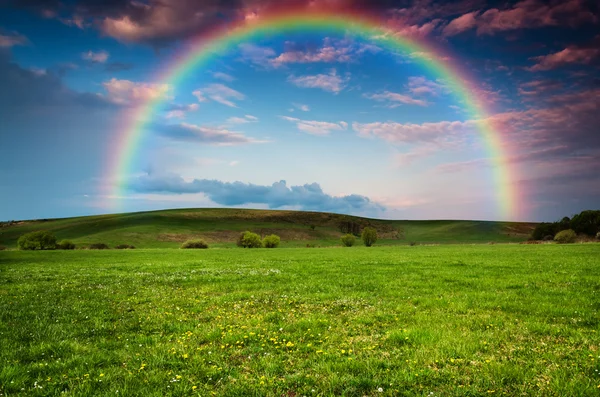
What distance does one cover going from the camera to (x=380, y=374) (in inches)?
295

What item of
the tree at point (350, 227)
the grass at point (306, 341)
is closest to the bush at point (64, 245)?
the grass at point (306, 341)

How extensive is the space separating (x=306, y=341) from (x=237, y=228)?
142588 mm

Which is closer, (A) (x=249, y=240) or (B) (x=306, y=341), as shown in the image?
(B) (x=306, y=341)

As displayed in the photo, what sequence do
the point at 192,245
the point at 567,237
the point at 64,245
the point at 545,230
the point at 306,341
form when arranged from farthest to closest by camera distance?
the point at 545,230 → the point at 192,245 → the point at 567,237 → the point at 64,245 → the point at 306,341

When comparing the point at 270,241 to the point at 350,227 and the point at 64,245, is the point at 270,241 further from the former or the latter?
the point at 350,227

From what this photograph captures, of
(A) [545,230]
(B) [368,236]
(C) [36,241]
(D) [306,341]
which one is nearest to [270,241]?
(B) [368,236]

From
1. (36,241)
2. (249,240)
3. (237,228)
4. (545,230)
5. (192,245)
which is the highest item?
(545,230)

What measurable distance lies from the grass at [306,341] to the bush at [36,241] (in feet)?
217

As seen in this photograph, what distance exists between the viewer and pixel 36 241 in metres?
70.9

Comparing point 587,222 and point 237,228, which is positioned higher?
point 587,222

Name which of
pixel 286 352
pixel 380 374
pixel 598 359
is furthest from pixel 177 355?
pixel 598 359

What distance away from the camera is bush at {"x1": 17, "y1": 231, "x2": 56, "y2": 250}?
70500 mm

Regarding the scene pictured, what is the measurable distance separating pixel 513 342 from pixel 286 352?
605 cm

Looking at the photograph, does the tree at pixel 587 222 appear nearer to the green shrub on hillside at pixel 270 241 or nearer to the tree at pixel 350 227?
the tree at pixel 350 227
